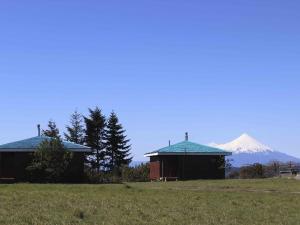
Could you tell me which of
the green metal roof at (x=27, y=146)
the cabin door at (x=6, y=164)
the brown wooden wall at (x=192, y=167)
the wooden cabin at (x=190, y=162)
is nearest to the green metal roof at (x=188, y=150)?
the wooden cabin at (x=190, y=162)

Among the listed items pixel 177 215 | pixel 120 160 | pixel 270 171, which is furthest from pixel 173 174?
pixel 177 215

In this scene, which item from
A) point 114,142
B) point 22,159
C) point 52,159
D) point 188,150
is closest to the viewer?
point 52,159

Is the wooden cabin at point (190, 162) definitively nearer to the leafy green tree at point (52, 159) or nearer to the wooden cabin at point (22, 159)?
the wooden cabin at point (22, 159)

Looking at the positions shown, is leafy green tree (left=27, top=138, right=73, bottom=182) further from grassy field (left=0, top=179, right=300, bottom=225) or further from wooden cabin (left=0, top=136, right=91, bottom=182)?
grassy field (left=0, top=179, right=300, bottom=225)

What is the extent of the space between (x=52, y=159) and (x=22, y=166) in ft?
13.5

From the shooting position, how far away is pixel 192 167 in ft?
185

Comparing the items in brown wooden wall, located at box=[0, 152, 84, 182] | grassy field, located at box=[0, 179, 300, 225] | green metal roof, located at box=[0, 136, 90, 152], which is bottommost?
grassy field, located at box=[0, 179, 300, 225]

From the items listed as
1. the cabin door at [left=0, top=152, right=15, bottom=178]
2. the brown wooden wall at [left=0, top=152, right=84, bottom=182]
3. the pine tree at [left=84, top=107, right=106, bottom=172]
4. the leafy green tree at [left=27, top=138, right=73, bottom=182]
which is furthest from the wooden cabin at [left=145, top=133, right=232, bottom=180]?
the pine tree at [left=84, top=107, right=106, bottom=172]

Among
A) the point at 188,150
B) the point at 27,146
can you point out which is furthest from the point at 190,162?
the point at 27,146

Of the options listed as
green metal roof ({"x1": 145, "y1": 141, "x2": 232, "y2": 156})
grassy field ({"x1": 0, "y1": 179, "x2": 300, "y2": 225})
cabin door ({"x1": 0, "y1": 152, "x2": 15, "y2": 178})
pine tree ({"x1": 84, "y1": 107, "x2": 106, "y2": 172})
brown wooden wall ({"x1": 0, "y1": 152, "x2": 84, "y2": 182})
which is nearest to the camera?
grassy field ({"x1": 0, "y1": 179, "x2": 300, "y2": 225})

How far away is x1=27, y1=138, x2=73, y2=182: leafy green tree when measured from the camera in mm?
Answer: 46094

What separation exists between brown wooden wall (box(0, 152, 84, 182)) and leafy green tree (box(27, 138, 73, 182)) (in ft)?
6.28

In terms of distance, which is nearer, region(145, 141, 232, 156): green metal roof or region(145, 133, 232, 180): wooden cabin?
region(145, 141, 232, 156): green metal roof

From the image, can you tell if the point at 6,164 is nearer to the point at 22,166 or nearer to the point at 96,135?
the point at 22,166
